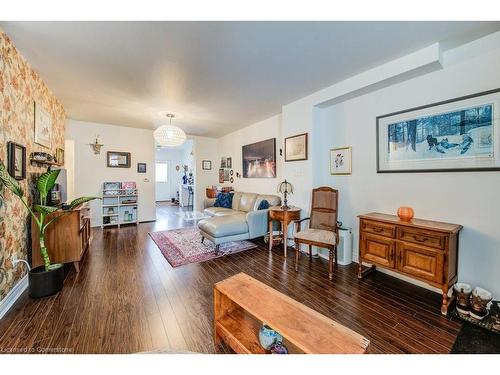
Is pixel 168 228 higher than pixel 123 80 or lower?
lower

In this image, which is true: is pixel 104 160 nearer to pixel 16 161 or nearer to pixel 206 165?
pixel 206 165

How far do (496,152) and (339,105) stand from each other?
1757 millimetres

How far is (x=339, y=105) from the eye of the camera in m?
3.08

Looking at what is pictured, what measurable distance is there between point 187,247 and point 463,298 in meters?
3.37

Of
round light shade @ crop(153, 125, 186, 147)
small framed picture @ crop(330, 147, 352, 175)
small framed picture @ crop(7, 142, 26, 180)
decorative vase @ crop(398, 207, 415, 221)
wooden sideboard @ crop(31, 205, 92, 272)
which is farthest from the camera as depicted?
round light shade @ crop(153, 125, 186, 147)

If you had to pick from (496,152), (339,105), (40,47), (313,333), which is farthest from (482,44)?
(40,47)

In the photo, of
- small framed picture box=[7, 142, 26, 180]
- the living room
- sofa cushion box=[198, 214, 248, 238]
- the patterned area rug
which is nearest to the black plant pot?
the living room

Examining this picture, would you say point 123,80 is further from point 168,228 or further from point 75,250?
point 168,228

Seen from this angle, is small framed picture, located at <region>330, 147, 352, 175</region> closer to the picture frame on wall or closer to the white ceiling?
the white ceiling

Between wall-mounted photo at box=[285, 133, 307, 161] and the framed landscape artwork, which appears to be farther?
the framed landscape artwork

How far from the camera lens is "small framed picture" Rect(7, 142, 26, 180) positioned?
1967mm

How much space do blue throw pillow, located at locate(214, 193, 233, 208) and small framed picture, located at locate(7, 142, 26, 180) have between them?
134 inches

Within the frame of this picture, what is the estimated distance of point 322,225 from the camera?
298cm
